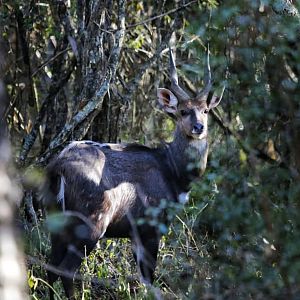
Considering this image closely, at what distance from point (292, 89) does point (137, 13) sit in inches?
234

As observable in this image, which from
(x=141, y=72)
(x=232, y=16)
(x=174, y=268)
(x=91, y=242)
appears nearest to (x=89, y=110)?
(x=141, y=72)

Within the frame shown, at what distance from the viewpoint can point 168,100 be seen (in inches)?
309

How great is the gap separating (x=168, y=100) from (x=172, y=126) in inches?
103

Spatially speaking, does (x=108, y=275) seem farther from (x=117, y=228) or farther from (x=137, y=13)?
(x=137, y=13)

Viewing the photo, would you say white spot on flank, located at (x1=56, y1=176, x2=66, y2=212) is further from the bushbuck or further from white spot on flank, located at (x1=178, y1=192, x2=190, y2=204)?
white spot on flank, located at (x1=178, y1=192, x2=190, y2=204)

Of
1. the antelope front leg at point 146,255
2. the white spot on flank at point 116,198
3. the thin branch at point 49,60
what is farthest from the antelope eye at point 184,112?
the thin branch at point 49,60

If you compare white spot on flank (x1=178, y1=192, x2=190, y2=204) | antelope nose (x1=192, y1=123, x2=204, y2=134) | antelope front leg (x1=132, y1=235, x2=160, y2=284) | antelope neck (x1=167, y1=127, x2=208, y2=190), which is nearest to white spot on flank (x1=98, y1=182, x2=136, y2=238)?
antelope front leg (x1=132, y1=235, x2=160, y2=284)

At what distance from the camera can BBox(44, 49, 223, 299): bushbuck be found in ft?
20.9

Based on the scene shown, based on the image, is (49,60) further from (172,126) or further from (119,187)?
(119,187)

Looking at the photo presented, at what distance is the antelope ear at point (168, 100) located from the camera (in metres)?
7.75

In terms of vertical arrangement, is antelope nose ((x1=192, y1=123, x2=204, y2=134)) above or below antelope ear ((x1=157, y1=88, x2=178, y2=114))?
below

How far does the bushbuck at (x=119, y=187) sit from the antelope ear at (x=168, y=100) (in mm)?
150

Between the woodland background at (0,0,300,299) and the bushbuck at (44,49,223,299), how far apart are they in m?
0.18

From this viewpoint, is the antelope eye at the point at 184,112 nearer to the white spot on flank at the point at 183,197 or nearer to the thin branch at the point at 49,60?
the white spot on flank at the point at 183,197
